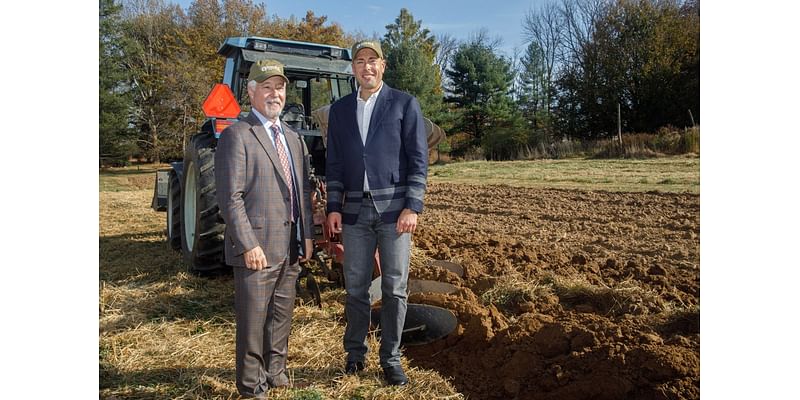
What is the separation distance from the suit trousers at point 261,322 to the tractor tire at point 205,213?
1.69 metres

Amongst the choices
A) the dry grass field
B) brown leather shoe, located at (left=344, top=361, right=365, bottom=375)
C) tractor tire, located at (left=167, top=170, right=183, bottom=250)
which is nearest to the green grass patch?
the dry grass field

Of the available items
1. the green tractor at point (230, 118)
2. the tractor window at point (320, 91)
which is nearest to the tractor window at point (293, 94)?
the green tractor at point (230, 118)

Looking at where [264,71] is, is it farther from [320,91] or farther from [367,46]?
[320,91]

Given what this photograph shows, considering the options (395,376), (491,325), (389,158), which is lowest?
(395,376)

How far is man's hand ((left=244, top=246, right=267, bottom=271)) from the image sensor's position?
2635mm

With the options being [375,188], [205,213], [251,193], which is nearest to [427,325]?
[375,188]

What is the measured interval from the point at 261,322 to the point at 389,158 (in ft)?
3.37

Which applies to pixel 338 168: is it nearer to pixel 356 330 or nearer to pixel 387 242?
pixel 387 242

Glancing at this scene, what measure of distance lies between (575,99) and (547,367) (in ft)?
86.9

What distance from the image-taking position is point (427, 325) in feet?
11.7

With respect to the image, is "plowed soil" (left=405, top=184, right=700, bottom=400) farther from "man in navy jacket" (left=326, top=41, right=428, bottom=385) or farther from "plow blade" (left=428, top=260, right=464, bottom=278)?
"man in navy jacket" (left=326, top=41, right=428, bottom=385)

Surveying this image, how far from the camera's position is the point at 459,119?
31.0 meters

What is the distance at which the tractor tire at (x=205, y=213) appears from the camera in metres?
4.34

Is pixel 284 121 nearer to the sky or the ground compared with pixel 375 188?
nearer to the sky
